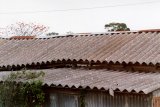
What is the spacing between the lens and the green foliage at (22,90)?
40.6 ft

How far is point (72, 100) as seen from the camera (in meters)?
12.1

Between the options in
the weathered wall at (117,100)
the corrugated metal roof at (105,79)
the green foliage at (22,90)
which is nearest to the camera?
the corrugated metal roof at (105,79)

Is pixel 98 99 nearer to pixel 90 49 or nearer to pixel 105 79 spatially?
pixel 105 79

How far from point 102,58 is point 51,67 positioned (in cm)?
232

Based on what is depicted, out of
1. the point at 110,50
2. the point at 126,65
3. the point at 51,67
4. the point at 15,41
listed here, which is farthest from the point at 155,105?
the point at 15,41

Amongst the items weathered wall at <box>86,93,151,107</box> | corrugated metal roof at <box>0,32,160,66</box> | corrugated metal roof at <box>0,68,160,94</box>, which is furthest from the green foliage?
corrugated metal roof at <box>0,32,160,66</box>

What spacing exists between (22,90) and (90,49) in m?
3.59

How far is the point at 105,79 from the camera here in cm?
1149

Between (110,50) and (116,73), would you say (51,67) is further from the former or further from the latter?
(116,73)

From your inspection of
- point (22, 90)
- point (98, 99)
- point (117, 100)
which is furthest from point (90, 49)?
point (117, 100)

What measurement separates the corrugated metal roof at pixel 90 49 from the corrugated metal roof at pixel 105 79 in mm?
761

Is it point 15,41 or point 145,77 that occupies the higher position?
point 15,41

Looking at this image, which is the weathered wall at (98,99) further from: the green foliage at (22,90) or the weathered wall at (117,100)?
the green foliage at (22,90)

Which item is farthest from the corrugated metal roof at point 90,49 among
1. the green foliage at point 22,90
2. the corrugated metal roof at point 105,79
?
the green foliage at point 22,90
